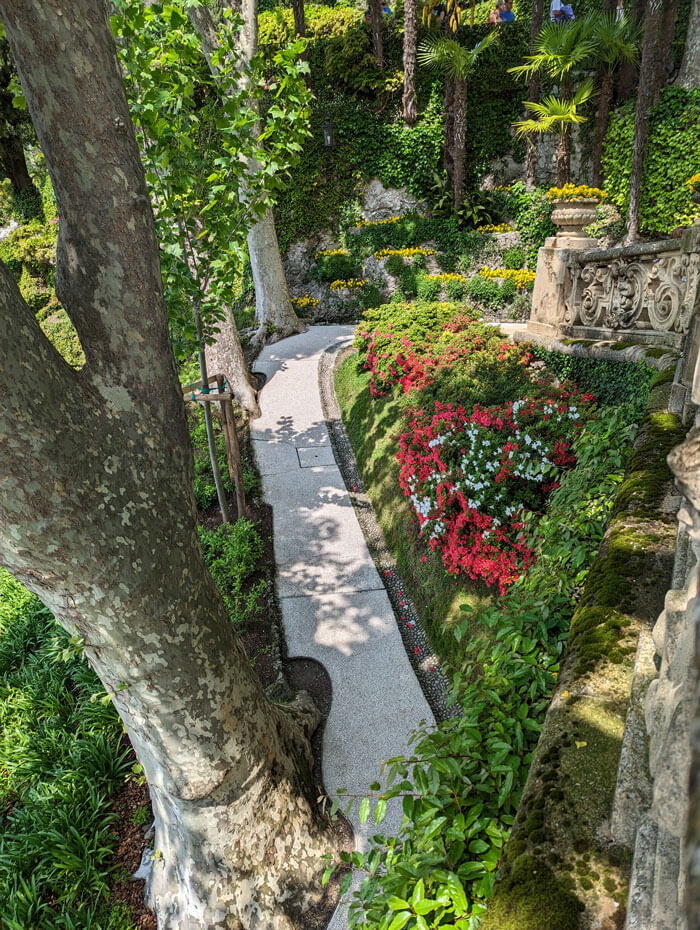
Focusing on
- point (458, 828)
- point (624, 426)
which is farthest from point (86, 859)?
point (624, 426)

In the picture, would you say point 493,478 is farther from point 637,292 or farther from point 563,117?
point 563,117

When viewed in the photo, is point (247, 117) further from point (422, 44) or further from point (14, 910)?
point (422, 44)

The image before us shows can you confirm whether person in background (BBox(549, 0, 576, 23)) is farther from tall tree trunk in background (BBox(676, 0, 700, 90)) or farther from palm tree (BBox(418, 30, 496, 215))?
tall tree trunk in background (BBox(676, 0, 700, 90))

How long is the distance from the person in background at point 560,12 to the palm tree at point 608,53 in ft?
9.39

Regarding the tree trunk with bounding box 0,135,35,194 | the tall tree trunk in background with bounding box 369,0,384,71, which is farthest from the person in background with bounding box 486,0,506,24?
the tree trunk with bounding box 0,135,35,194

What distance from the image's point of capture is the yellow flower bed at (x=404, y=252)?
53.1 ft

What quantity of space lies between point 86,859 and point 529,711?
2954mm

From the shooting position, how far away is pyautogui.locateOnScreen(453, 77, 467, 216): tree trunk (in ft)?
51.1

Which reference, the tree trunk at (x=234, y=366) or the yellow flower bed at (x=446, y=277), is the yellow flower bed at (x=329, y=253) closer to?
the yellow flower bed at (x=446, y=277)

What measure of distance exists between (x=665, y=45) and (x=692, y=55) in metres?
0.90

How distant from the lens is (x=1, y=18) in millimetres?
1954

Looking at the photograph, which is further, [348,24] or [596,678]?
[348,24]

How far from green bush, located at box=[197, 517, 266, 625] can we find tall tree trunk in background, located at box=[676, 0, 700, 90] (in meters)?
14.6

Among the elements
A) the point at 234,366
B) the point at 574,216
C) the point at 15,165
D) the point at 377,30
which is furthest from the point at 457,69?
the point at 15,165
